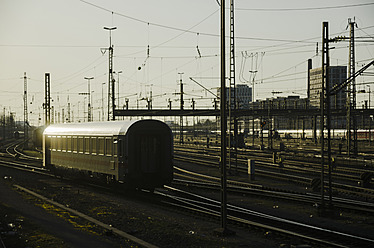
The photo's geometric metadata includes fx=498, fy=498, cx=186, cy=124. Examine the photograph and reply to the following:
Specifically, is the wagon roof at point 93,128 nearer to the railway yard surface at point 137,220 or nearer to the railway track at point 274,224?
the railway yard surface at point 137,220

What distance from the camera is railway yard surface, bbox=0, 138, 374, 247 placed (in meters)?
12.9

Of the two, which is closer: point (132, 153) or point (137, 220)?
Result: point (137, 220)

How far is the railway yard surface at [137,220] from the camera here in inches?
507

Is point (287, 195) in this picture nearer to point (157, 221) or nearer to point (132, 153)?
point (132, 153)

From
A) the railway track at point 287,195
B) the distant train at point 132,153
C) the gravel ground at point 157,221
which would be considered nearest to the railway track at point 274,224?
the gravel ground at point 157,221

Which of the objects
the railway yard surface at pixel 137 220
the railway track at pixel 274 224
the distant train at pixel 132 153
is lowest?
the railway yard surface at pixel 137 220

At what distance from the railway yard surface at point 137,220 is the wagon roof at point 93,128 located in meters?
2.80

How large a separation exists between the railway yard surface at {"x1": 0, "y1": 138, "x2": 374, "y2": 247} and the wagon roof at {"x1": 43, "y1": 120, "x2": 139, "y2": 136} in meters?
2.80

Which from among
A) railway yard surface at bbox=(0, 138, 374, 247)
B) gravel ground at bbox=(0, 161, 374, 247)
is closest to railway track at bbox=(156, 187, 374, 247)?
railway yard surface at bbox=(0, 138, 374, 247)

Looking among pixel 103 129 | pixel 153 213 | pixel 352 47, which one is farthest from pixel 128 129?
pixel 352 47

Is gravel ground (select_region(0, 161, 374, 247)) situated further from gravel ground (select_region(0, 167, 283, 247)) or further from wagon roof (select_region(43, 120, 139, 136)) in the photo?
wagon roof (select_region(43, 120, 139, 136))

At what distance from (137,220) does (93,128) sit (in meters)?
9.23

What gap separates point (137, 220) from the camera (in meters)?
15.8

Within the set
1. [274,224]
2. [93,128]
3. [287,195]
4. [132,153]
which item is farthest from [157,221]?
[93,128]
